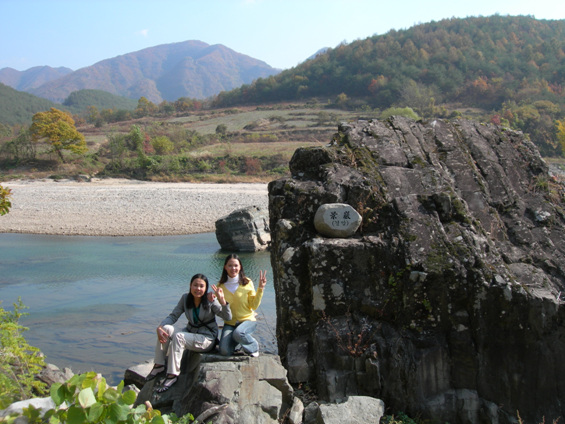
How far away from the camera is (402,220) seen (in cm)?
720

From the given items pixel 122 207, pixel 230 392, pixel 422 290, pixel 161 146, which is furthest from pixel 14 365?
pixel 161 146

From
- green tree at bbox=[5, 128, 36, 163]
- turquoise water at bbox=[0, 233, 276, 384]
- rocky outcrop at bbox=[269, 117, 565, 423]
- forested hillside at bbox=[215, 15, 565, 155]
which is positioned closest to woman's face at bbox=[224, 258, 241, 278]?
rocky outcrop at bbox=[269, 117, 565, 423]

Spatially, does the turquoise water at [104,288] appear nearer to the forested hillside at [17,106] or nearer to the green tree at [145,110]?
the green tree at [145,110]

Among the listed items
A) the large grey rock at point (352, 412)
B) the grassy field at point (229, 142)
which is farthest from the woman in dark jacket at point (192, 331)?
the grassy field at point (229, 142)

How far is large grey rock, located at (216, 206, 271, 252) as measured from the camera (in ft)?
64.6

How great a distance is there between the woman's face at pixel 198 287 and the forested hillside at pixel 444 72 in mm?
60065

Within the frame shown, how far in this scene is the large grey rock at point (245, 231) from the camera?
19.7 metres

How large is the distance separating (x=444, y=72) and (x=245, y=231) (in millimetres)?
74998

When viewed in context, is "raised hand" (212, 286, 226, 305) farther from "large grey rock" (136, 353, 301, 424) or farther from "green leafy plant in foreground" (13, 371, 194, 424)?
"green leafy plant in foreground" (13, 371, 194, 424)

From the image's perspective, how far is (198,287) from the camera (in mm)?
6250

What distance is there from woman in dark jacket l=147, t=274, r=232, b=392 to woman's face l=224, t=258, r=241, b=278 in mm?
312

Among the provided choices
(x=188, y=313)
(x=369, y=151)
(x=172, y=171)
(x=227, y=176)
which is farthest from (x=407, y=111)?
(x=188, y=313)

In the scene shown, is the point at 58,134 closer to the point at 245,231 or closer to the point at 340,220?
the point at 245,231

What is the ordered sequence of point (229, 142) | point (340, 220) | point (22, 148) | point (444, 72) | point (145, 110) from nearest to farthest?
1. point (340, 220)
2. point (22, 148)
3. point (229, 142)
4. point (444, 72)
5. point (145, 110)
